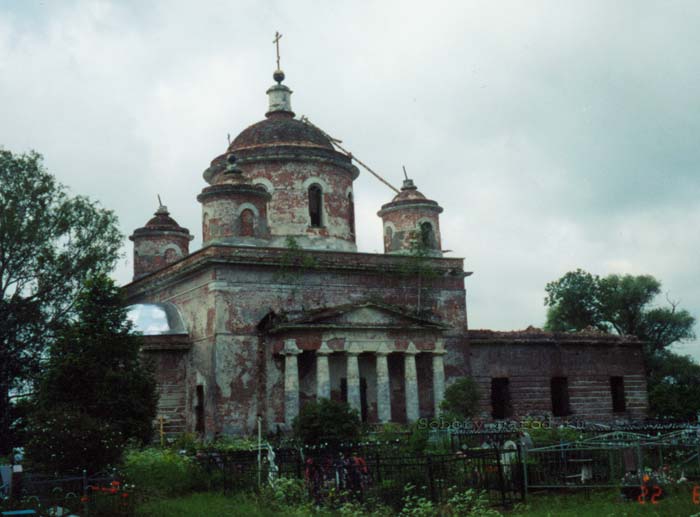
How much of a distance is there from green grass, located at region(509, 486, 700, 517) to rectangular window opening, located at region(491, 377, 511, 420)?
14.7 metres

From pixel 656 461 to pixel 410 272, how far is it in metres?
12.5

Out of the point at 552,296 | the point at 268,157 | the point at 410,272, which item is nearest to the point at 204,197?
the point at 268,157

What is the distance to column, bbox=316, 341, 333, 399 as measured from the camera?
2430 cm

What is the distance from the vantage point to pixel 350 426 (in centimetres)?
2058

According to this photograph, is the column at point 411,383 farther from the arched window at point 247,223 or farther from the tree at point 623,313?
the tree at point 623,313

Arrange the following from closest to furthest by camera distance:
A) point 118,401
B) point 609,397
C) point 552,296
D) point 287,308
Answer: point 118,401, point 287,308, point 609,397, point 552,296

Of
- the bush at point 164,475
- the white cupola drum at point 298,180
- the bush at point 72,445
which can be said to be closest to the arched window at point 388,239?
the white cupola drum at point 298,180

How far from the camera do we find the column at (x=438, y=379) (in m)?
26.4

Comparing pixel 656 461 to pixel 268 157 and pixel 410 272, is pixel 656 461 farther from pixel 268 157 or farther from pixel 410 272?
pixel 268 157

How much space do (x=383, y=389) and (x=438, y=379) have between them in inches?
89.6

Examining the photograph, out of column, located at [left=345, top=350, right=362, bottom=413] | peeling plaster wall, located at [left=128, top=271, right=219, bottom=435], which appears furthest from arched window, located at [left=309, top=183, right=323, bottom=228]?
column, located at [left=345, top=350, right=362, bottom=413]

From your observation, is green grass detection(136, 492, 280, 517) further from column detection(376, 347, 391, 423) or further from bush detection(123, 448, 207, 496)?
column detection(376, 347, 391, 423)

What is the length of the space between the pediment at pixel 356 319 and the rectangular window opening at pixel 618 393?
8898 millimetres

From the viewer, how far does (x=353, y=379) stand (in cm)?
2480
